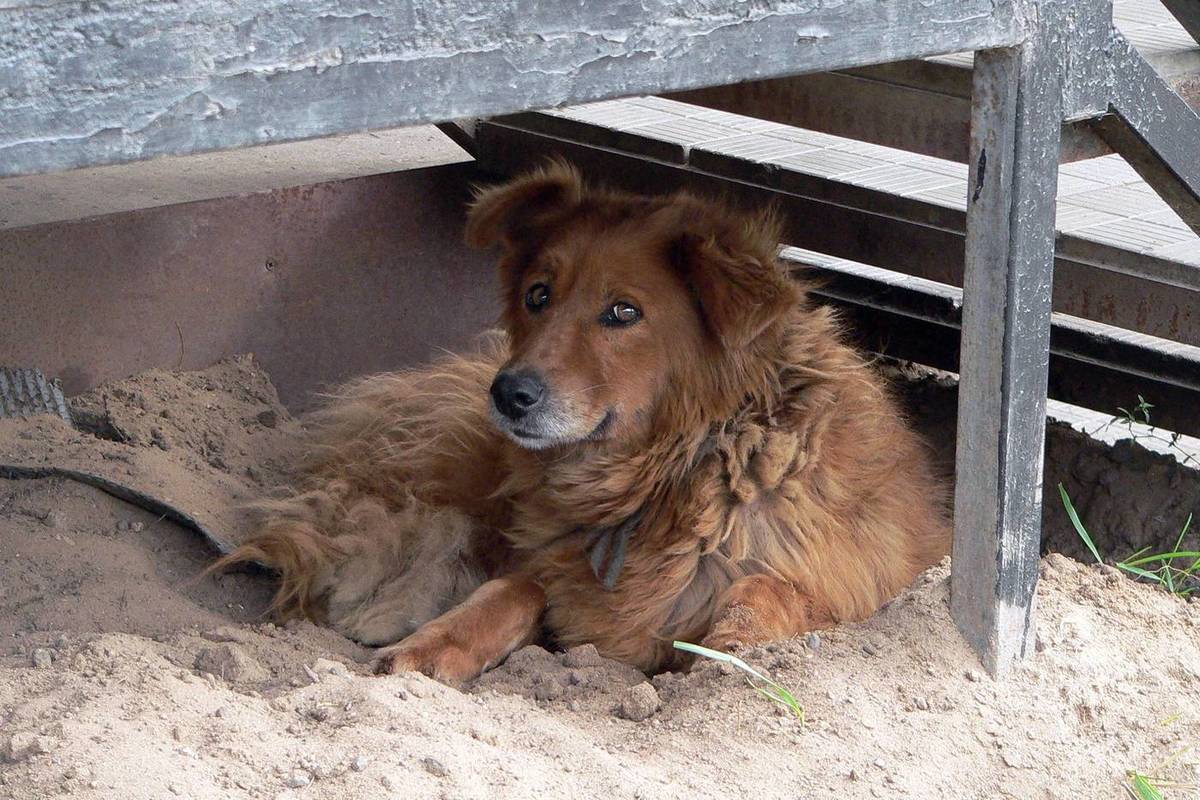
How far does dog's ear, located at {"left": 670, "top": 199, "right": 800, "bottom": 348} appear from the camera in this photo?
326 centimetres

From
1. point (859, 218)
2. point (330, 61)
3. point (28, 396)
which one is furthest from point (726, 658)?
point (28, 396)

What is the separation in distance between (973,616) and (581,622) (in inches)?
40.6

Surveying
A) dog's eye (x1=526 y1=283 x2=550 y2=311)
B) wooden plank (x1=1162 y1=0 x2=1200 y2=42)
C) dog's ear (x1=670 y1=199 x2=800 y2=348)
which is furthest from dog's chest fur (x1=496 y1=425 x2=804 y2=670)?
wooden plank (x1=1162 y1=0 x2=1200 y2=42)

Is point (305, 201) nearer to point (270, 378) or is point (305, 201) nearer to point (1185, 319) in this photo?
point (270, 378)

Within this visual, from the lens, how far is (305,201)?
16.6 feet

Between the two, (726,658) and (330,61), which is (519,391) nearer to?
(726,658)

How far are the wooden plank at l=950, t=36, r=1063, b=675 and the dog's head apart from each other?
1.84ft

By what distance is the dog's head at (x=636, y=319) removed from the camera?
328 cm

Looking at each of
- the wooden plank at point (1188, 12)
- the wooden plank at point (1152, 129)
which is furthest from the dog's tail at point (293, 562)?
the wooden plank at point (1188, 12)

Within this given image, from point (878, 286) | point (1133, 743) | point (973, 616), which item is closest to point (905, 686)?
point (973, 616)

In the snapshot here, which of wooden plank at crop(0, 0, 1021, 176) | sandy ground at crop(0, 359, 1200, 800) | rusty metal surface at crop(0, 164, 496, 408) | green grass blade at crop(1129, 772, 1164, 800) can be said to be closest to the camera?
wooden plank at crop(0, 0, 1021, 176)

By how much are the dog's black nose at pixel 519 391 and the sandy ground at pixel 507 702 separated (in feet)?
2.05

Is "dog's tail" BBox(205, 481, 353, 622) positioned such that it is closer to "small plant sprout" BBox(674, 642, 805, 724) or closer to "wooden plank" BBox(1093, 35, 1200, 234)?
"small plant sprout" BBox(674, 642, 805, 724)

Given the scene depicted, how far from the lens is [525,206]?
3.75m
